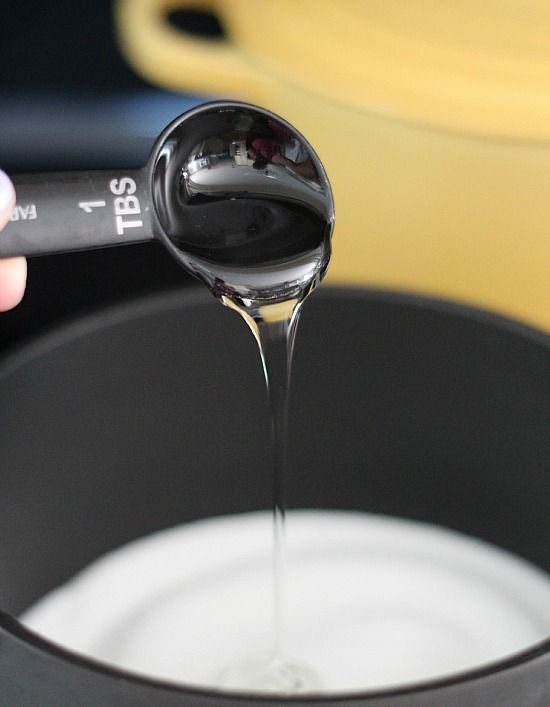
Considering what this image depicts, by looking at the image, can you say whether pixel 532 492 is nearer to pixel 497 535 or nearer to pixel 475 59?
pixel 497 535

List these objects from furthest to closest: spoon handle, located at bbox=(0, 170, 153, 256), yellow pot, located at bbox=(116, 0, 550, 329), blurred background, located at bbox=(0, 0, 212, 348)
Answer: blurred background, located at bbox=(0, 0, 212, 348) < yellow pot, located at bbox=(116, 0, 550, 329) < spoon handle, located at bbox=(0, 170, 153, 256)

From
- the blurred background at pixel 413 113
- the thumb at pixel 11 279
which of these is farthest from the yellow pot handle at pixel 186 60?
the thumb at pixel 11 279

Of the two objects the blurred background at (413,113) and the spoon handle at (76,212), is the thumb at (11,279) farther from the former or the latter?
the blurred background at (413,113)

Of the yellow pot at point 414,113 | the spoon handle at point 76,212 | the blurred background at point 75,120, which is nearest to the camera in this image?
the spoon handle at point 76,212

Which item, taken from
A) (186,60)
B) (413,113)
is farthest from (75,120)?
(413,113)

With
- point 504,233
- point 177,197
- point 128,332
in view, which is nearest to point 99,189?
point 177,197

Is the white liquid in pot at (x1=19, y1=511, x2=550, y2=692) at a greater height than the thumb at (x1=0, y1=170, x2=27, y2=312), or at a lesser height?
lesser

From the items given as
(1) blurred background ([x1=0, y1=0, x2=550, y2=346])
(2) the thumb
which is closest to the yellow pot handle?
(1) blurred background ([x1=0, y1=0, x2=550, y2=346])

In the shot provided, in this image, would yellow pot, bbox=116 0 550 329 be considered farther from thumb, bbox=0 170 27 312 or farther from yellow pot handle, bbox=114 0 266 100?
thumb, bbox=0 170 27 312
